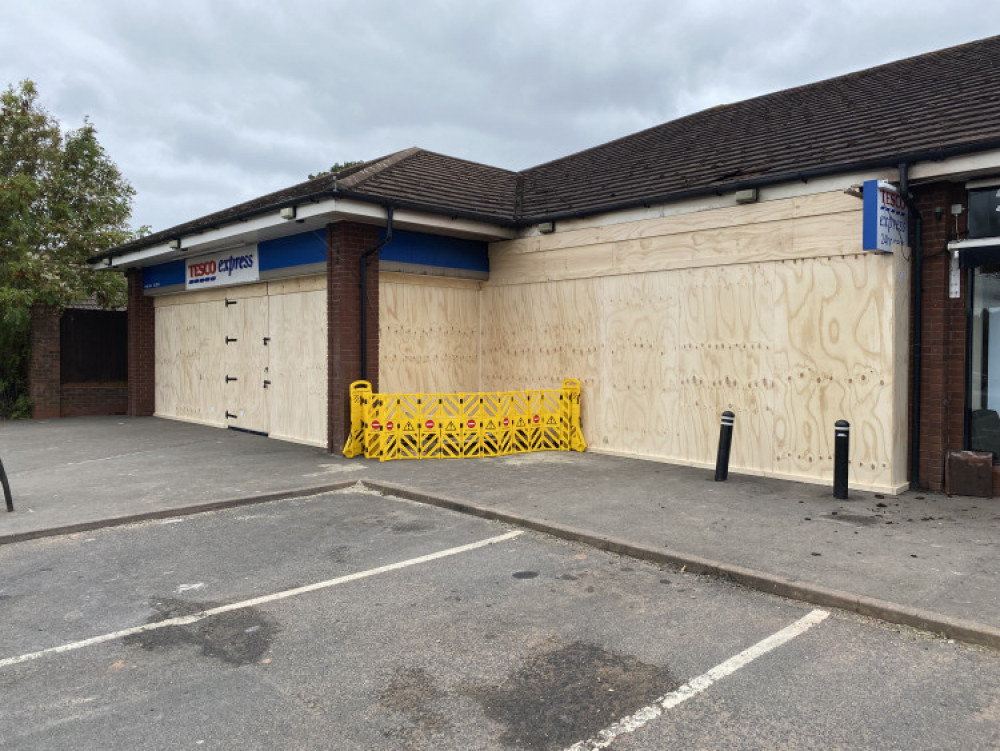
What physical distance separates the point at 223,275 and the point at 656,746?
1274 centimetres

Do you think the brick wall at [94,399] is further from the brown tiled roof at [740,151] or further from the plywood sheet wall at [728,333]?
the plywood sheet wall at [728,333]

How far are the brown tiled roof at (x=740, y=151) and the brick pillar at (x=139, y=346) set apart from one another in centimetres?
295

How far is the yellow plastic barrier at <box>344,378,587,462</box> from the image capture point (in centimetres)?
1038

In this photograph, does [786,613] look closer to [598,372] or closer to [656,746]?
[656,746]

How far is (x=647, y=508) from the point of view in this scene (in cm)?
731

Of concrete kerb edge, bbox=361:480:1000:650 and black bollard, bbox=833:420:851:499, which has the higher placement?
black bollard, bbox=833:420:851:499

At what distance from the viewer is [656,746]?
3.09 m

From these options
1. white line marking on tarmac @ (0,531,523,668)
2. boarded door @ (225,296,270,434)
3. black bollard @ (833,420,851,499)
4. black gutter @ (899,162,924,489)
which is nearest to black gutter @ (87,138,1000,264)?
black gutter @ (899,162,924,489)

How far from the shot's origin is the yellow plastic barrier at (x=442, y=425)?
10.4 meters

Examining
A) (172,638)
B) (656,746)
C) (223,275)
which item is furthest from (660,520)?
(223,275)

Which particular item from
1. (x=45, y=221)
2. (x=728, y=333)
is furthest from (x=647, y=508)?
(x=45, y=221)

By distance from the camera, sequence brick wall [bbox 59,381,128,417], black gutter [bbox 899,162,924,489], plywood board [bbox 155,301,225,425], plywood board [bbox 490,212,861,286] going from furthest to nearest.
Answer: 1. brick wall [bbox 59,381,128,417]
2. plywood board [bbox 155,301,225,425]
3. plywood board [bbox 490,212,861,286]
4. black gutter [bbox 899,162,924,489]

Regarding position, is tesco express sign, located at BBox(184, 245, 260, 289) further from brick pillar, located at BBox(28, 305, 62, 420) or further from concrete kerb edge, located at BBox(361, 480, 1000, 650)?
concrete kerb edge, located at BBox(361, 480, 1000, 650)

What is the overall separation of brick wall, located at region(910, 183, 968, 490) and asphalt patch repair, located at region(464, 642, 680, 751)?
5946 mm
